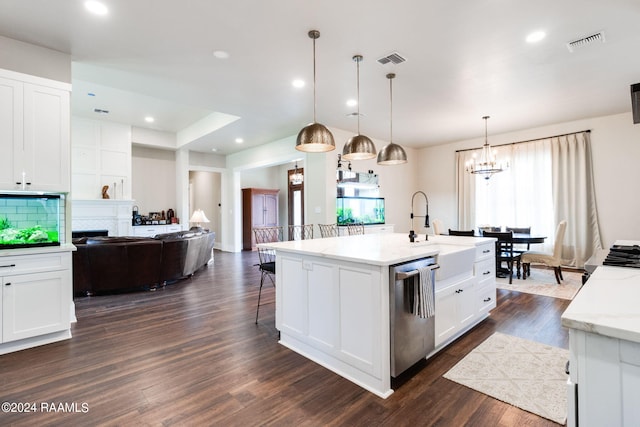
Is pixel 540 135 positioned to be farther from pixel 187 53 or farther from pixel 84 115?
pixel 84 115

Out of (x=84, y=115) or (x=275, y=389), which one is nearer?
(x=275, y=389)

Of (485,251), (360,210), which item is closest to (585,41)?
(485,251)

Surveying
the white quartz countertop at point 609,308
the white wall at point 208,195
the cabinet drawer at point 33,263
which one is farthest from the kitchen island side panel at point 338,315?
the white wall at point 208,195

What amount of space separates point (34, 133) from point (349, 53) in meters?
3.27

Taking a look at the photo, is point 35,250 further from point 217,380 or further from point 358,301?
point 358,301

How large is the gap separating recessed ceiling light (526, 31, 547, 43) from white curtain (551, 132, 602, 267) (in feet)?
13.0

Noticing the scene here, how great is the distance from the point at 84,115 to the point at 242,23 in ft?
19.1

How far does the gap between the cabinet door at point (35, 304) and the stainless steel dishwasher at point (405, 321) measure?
308cm

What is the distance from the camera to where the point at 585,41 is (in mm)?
3064

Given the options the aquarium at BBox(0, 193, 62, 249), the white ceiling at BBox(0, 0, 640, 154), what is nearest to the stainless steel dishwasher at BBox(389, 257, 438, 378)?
the white ceiling at BBox(0, 0, 640, 154)

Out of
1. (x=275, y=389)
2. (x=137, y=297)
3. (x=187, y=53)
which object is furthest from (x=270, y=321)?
(x=187, y=53)

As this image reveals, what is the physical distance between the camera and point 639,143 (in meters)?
5.31

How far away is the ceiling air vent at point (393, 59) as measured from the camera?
3.31 metres

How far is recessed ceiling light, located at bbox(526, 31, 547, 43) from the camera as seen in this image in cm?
293
